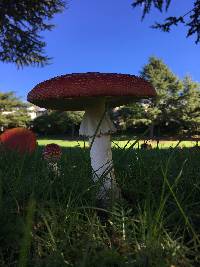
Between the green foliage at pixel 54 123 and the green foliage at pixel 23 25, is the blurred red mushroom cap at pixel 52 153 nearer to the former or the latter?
the green foliage at pixel 23 25

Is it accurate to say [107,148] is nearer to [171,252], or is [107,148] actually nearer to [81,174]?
[81,174]

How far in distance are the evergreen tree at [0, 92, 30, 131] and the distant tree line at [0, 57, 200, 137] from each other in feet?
2.29

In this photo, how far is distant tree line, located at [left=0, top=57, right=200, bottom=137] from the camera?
46500mm

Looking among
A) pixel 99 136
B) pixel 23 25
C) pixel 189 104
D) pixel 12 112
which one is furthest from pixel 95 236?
pixel 12 112

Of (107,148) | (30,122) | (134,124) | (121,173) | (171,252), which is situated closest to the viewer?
(171,252)

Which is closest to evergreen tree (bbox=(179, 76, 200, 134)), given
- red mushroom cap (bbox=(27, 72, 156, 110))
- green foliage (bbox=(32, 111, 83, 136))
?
green foliage (bbox=(32, 111, 83, 136))

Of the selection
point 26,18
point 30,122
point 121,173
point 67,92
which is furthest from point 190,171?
point 30,122

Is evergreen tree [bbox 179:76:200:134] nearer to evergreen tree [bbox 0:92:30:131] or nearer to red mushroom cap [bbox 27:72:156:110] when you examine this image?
evergreen tree [bbox 0:92:30:131]

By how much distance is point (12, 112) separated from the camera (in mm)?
57938

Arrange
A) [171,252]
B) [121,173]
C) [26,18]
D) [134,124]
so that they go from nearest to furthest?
[171,252] → [121,173] → [26,18] → [134,124]

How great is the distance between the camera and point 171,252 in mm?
1162

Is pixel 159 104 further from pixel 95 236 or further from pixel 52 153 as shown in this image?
pixel 95 236

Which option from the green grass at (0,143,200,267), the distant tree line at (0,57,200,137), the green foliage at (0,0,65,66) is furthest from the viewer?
the distant tree line at (0,57,200,137)

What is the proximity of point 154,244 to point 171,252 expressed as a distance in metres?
0.06
